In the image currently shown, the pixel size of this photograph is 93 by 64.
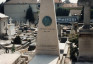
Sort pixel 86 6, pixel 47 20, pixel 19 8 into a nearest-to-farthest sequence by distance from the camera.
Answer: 1. pixel 86 6
2. pixel 47 20
3. pixel 19 8

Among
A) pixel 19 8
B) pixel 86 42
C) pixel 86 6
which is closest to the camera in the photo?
pixel 86 42

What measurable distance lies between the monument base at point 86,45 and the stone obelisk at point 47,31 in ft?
9.65

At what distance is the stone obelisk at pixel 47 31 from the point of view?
41.2 feet

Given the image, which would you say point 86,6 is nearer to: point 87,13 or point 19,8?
point 87,13

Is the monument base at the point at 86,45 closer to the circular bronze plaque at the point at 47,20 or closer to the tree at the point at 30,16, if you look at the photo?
the circular bronze plaque at the point at 47,20

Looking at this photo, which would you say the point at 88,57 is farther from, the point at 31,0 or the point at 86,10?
the point at 31,0

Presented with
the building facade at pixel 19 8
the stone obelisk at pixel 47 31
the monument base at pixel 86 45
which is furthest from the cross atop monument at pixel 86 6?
the building facade at pixel 19 8

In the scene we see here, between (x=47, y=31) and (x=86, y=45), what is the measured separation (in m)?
3.40

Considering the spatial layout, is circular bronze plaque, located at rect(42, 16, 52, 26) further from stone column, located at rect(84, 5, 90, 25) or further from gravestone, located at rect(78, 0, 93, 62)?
gravestone, located at rect(78, 0, 93, 62)

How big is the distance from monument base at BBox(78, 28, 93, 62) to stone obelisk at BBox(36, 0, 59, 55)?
116 inches

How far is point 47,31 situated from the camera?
12625 mm

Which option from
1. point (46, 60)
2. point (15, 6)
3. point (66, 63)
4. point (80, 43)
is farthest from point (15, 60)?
point (15, 6)

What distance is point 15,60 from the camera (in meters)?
10.8

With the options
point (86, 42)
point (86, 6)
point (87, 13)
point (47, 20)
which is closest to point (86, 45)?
point (86, 42)
